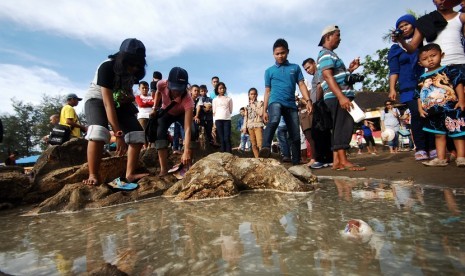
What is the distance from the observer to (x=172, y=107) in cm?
386

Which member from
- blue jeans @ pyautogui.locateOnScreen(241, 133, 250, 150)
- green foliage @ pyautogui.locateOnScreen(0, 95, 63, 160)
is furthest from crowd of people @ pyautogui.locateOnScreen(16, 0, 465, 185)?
green foliage @ pyautogui.locateOnScreen(0, 95, 63, 160)

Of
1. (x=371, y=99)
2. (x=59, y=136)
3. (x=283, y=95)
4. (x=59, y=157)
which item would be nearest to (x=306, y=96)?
(x=283, y=95)

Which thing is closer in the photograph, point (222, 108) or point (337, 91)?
point (337, 91)

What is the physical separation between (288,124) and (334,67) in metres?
1.13

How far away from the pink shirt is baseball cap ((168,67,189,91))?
0.54 ft

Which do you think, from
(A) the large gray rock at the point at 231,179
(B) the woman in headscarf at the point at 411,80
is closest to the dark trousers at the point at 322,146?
(B) the woman in headscarf at the point at 411,80

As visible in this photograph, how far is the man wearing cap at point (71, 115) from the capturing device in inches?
232

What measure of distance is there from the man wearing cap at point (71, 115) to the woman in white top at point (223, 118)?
9.29ft

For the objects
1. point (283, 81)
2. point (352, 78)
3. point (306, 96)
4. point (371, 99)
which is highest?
point (371, 99)

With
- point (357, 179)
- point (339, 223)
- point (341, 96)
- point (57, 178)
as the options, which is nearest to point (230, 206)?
point (339, 223)

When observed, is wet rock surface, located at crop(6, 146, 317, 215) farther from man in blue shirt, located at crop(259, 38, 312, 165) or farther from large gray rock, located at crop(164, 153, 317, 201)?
man in blue shirt, located at crop(259, 38, 312, 165)

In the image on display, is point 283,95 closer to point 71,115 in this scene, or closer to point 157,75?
point 157,75

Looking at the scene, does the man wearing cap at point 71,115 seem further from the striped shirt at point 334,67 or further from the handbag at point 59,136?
the striped shirt at point 334,67

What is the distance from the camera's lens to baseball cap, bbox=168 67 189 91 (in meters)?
3.66
